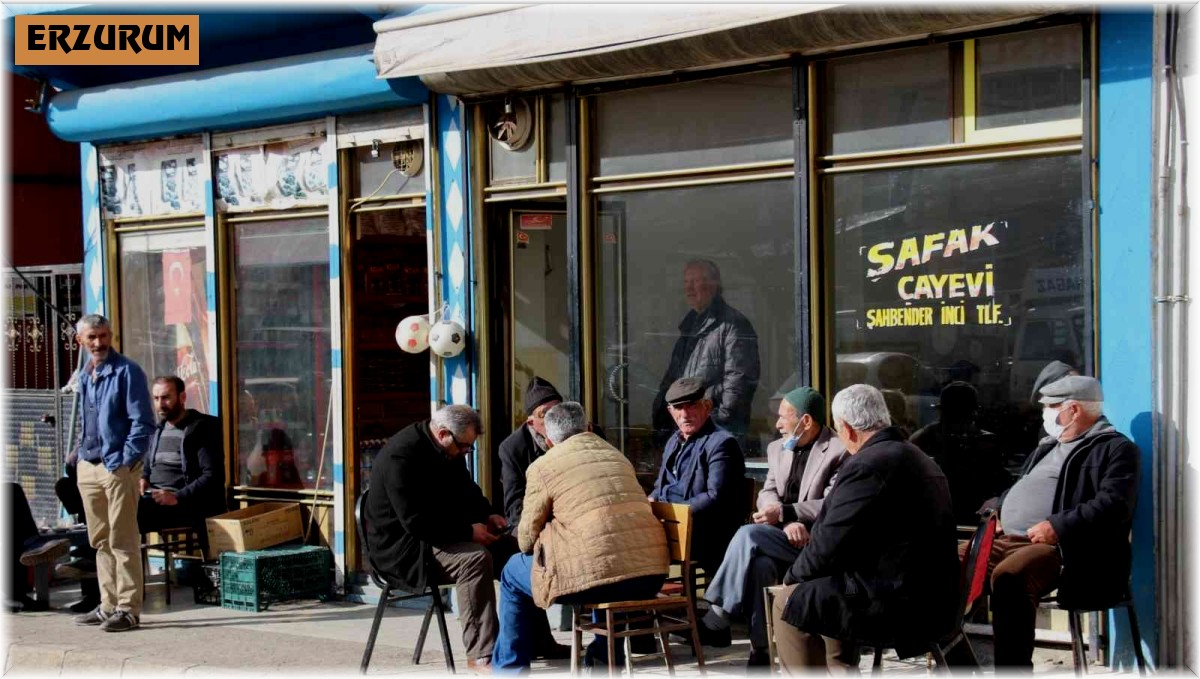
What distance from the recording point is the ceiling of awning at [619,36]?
750cm

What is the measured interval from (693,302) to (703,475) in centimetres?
137

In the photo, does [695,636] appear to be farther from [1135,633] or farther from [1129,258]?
[1129,258]

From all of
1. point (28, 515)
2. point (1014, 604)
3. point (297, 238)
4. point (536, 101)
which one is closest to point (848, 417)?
point (1014, 604)

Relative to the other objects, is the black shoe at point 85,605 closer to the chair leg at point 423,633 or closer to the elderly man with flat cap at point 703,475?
the chair leg at point 423,633

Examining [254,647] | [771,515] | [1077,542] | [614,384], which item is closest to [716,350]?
[614,384]

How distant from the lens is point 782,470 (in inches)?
304

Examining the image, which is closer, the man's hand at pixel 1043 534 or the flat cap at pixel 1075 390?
the man's hand at pixel 1043 534

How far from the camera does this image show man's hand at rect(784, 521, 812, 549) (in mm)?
7223

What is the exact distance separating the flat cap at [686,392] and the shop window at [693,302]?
67cm

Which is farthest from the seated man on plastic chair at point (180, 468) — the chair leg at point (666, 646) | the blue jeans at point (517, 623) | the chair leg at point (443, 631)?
the chair leg at point (666, 646)

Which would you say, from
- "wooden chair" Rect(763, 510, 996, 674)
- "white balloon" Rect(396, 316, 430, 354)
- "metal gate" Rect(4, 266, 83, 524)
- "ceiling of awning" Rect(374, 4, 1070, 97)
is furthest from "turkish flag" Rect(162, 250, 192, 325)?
"wooden chair" Rect(763, 510, 996, 674)

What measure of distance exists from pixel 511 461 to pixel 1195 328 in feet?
11.6

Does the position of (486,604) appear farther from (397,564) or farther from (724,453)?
(724,453)

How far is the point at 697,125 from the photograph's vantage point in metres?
8.72
